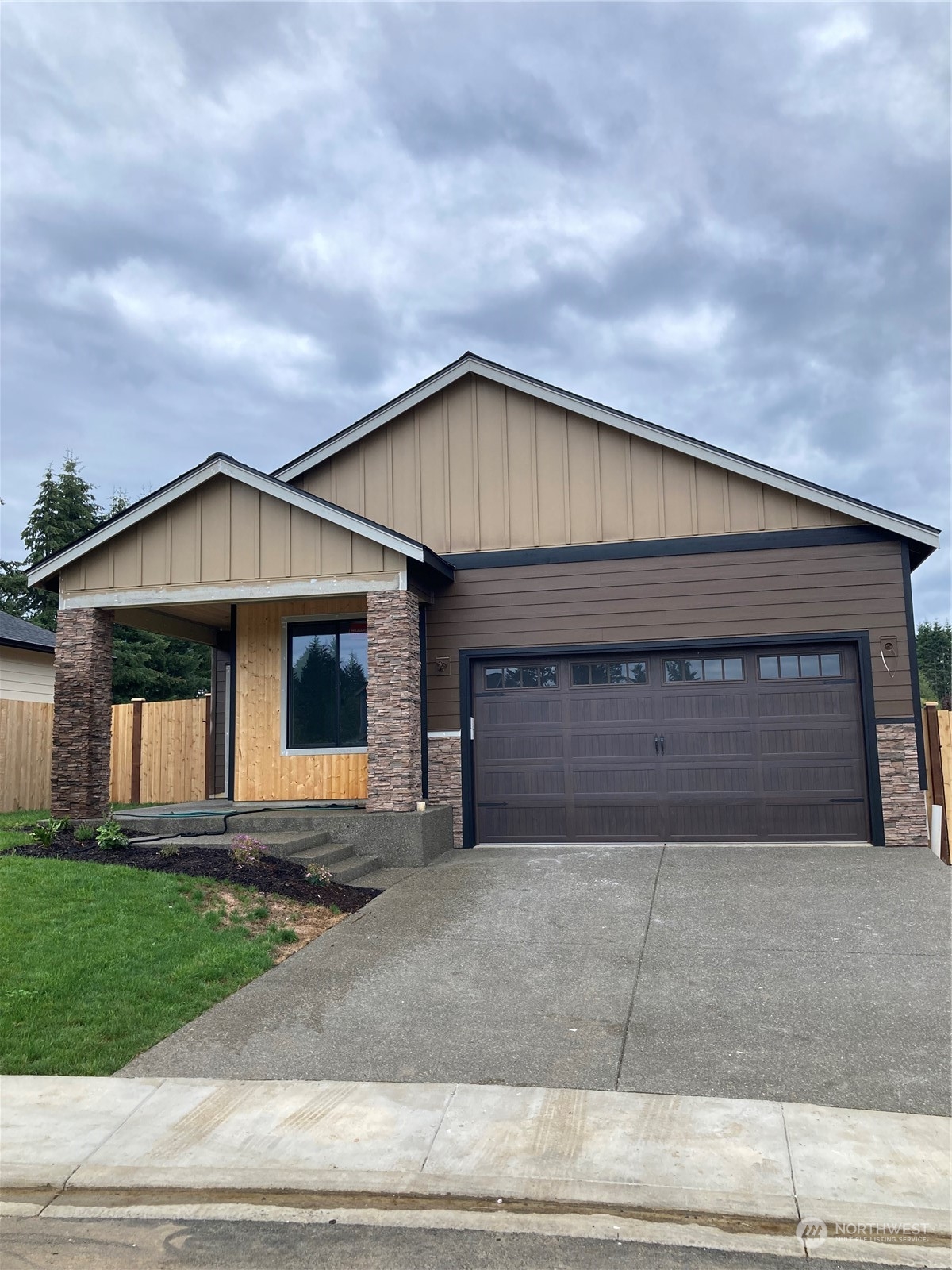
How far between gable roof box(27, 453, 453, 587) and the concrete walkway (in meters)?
6.70

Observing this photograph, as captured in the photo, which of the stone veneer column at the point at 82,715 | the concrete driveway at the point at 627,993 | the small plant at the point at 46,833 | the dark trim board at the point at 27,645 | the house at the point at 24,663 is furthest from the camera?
the house at the point at 24,663

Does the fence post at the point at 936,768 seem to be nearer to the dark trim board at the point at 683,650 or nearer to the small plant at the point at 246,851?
the dark trim board at the point at 683,650

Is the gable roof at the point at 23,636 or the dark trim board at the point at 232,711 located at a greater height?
the gable roof at the point at 23,636

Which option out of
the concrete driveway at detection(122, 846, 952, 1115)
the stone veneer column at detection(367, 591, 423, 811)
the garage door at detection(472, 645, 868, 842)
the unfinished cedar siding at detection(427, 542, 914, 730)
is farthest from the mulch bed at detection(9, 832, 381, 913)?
the unfinished cedar siding at detection(427, 542, 914, 730)

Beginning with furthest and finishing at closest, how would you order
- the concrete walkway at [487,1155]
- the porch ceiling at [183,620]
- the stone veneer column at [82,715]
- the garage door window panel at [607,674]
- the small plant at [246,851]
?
the porch ceiling at [183,620]
the garage door window panel at [607,674]
the stone veneer column at [82,715]
the small plant at [246,851]
the concrete walkway at [487,1155]

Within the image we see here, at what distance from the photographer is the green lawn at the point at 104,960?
502 cm

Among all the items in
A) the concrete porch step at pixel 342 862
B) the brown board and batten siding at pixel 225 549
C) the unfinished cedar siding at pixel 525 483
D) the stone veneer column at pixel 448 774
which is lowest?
the concrete porch step at pixel 342 862

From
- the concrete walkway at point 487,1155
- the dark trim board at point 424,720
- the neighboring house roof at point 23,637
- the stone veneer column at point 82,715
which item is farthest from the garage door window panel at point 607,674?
the neighboring house roof at point 23,637

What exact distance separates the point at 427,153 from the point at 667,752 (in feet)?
34.6

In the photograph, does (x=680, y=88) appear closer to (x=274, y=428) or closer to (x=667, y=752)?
(x=667, y=752)

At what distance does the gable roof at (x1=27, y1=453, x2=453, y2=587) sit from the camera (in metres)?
10.2

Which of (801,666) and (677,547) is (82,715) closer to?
(677,547)

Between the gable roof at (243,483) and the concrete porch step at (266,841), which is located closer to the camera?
the concrete porch step at (266,841)

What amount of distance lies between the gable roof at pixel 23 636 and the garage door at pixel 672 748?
10.2 metres
